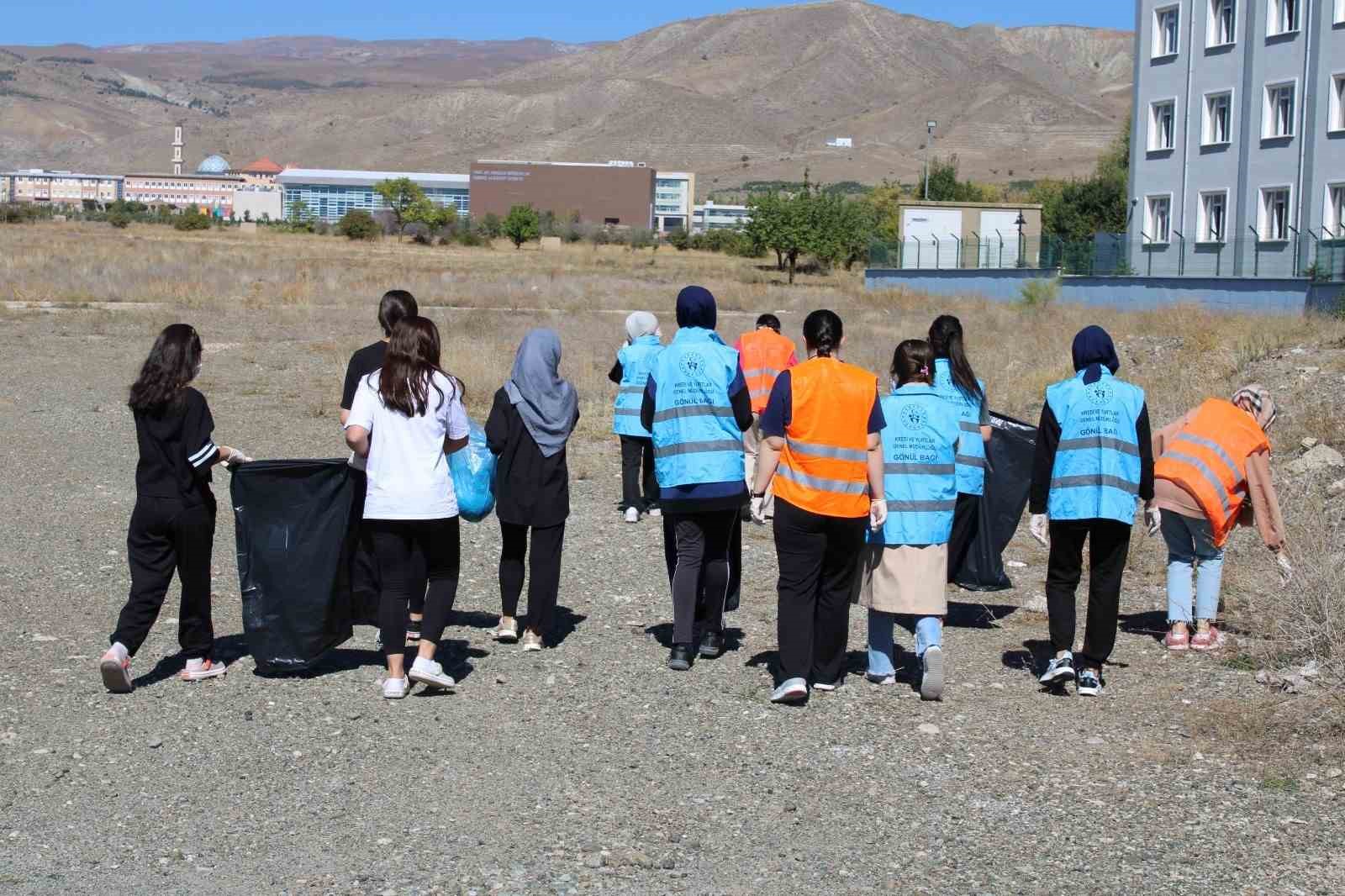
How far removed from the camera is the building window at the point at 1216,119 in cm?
4278

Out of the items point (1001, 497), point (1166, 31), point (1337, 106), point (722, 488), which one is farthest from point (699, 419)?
point (1166, 31)

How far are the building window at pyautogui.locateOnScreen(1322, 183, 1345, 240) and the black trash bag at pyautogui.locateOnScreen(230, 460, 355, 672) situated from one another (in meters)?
36.3

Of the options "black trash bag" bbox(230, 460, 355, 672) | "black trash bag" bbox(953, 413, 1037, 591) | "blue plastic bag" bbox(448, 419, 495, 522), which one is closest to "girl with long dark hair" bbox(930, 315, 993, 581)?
"black trash bag" bbox(953, 413, 1037, 591)

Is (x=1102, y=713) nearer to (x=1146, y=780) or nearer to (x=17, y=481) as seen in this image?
(x=1146, y=780)

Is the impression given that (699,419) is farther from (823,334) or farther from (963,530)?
(963,530)

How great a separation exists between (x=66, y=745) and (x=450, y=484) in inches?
77.7

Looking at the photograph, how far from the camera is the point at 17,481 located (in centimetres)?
1319

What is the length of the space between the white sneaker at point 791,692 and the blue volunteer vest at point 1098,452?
1508 millimetres

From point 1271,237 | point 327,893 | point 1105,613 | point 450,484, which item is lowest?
point 327,893

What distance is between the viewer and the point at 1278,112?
134ft

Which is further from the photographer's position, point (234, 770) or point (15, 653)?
point (15, 653)

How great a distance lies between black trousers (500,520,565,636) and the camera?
7.79 metres

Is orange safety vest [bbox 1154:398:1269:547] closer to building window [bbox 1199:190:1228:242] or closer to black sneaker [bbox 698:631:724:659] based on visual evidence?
black sneaker [bbox 698:631:724:659]

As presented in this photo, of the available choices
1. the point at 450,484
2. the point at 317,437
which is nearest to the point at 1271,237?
the point at 317,437
